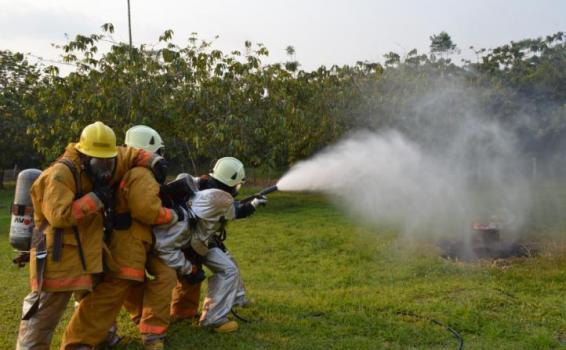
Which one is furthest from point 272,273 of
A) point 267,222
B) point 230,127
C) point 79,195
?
point 230,127

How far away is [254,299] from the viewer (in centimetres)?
689

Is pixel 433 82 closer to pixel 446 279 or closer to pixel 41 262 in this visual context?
pixel 446 279

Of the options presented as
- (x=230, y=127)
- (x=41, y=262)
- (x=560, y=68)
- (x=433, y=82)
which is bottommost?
(x=41, y=262)

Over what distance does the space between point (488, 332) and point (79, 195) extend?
4319 mm

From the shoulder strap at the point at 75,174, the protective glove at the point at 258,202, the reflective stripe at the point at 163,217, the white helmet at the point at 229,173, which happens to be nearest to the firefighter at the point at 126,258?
the reflective stripe at the point at 163,217

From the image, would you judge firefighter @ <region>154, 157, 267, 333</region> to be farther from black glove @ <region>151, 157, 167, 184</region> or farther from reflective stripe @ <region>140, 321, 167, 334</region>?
reflective stripe @ <region>140, 321, 167, 334</region>

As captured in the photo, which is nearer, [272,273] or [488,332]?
[488,332]

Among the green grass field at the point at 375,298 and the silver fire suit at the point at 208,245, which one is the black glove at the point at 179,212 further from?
the green grass field at the point at 375,298

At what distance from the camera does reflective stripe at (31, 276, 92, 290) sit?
14.5 ft

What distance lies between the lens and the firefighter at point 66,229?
4.37 meters

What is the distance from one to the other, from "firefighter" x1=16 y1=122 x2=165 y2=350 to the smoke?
3342 mm

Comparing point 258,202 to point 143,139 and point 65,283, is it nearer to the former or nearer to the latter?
point 143,139

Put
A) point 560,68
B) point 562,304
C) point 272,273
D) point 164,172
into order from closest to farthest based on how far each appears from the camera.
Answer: point 164,172, point 562,304, point 272,273, point 560,68

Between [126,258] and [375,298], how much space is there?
11.1 ft
